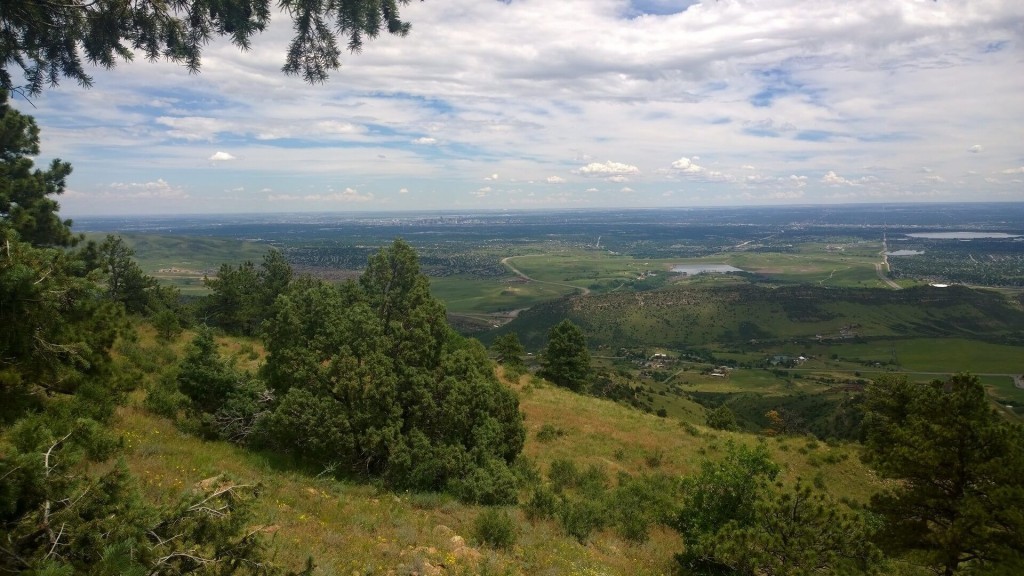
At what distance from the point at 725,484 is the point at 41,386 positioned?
1296cm

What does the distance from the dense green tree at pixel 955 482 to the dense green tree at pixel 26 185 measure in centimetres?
2504

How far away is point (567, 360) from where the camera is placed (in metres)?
42.2

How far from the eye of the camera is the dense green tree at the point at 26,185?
16.3 meters

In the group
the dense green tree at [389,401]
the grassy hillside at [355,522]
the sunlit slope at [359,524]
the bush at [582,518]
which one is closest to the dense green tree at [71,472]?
the sunlit slope at [359,524]

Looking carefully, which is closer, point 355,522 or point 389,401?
point 355,522

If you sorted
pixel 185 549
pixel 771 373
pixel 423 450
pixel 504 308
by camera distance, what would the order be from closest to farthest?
1. pixel 185 549
2. pixel 423 450
3. pixel 771 373
4. pixel 504 308

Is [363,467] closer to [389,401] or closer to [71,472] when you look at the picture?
[389,401]

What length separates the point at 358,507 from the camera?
10.9 meters

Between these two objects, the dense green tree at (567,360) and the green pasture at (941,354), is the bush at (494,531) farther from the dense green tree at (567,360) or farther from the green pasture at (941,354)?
the green pasture at (941,354)

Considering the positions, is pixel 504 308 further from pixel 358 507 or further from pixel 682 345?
pixel 358 507

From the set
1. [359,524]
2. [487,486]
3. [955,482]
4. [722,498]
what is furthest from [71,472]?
[955,482]

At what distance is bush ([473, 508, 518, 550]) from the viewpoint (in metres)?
10.5

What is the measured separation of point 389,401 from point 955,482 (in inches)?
537

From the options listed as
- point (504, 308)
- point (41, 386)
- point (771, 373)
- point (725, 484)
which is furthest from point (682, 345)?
point (41, 386)
